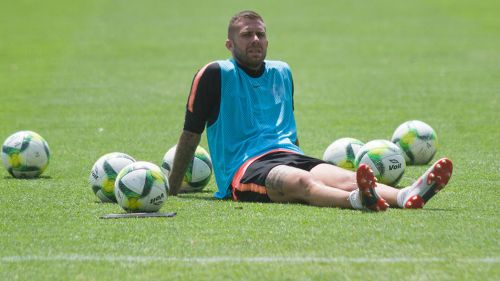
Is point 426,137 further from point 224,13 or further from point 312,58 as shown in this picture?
point 224,13

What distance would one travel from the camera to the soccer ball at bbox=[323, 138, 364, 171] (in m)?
12.4

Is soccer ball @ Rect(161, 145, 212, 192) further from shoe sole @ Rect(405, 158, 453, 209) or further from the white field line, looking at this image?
the white field line

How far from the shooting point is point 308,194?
32.5 feet

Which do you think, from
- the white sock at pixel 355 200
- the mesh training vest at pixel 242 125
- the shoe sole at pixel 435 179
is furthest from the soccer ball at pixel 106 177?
the shoe sole at pixel 435 179

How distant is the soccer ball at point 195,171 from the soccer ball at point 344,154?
5.39 feet

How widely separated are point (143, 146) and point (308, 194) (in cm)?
621

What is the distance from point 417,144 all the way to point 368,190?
4435 millimetres

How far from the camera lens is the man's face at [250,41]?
10.8 meters

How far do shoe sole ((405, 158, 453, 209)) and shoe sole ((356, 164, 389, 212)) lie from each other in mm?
315

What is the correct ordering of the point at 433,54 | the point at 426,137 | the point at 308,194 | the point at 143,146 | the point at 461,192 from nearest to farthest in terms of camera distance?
the point at 308,194 < the point at 461,192 < the point at 426,137 < the point at 143,146 < the point at 433,54

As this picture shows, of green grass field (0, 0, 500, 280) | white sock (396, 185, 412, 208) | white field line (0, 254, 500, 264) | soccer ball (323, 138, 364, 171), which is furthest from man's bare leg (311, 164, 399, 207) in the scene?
white field line (0, 254, 500, 264)

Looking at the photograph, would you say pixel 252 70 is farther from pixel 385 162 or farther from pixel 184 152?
pixel 385 162

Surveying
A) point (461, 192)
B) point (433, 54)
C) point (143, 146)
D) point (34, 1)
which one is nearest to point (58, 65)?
point (433, 54)

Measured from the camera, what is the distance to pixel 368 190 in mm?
9211
